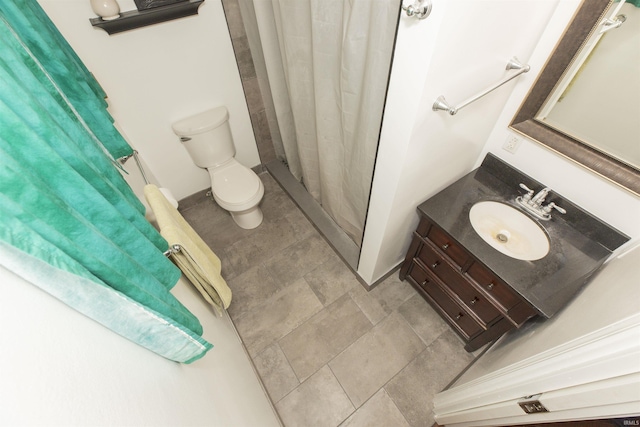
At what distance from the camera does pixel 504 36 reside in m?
0.90

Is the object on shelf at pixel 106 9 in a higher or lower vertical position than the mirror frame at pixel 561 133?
higher

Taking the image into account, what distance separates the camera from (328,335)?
1.59m

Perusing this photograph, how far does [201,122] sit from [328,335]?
1.59 m

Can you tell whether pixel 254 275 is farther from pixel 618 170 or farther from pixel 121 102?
pixel 618 170

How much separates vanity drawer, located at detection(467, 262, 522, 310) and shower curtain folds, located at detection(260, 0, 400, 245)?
62cm

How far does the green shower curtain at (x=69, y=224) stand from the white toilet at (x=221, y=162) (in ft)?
3.32

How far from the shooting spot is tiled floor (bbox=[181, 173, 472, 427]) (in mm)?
1379

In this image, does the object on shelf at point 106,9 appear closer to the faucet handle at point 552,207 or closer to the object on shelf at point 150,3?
the object on shelf at point 150,3

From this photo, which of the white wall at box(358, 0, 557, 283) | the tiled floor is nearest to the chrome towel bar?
the white wall at box(358, 0, 557, 283)

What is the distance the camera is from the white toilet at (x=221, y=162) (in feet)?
5.93

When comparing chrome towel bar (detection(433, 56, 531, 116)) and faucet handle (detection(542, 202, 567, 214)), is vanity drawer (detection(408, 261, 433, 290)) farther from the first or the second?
chrome towel bar (detection(433, 56, 531, 116))

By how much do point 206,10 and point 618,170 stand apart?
6.88 feet

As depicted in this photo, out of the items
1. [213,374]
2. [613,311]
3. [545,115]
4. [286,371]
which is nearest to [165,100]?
[213,374]

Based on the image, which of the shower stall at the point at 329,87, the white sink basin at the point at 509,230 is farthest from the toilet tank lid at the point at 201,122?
the white sink basin at the point at 509,230
